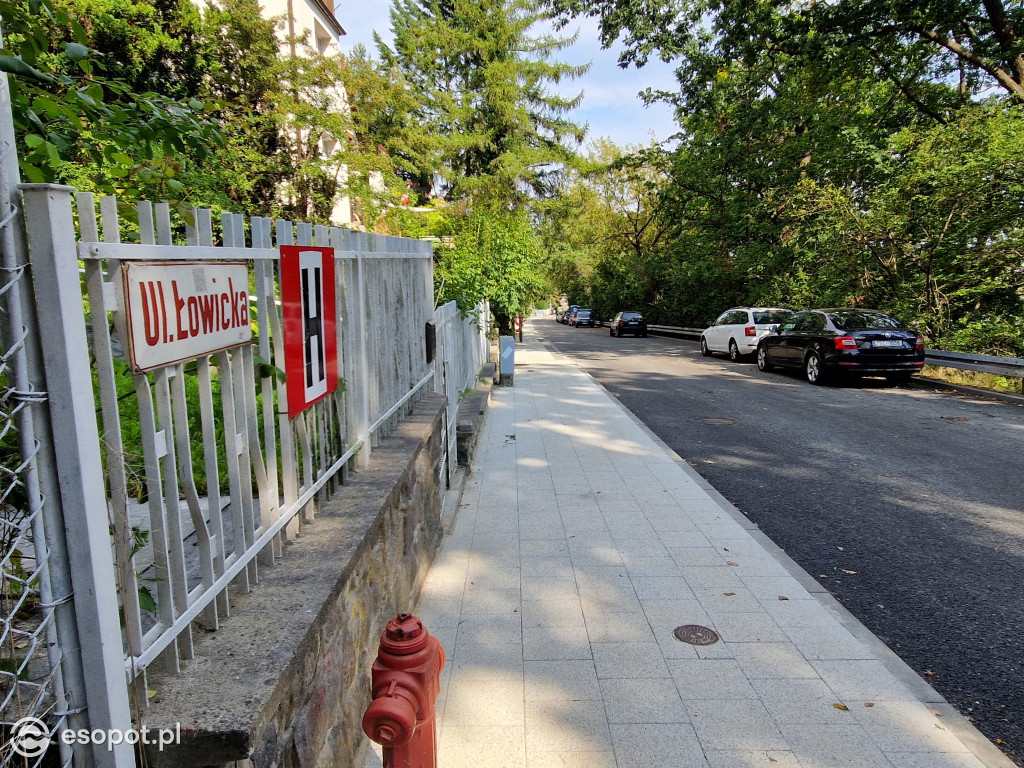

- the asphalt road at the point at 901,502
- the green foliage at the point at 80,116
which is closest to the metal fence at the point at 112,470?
the green foliage at the point at 80,116

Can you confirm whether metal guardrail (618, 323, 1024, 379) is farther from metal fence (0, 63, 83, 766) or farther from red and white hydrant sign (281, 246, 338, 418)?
metal fence (0, 63, 83, 766)

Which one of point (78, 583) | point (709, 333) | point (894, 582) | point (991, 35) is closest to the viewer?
point (78, 583)

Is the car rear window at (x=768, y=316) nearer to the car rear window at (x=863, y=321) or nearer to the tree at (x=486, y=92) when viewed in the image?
the car rear window at (x=863, y=321)

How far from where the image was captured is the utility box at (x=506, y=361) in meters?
13.9

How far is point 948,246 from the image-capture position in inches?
604

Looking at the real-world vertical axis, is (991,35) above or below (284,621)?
above

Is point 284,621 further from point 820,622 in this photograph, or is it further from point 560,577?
point 820,622

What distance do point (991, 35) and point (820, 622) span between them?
19.3 meters

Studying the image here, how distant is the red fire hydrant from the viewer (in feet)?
6.72

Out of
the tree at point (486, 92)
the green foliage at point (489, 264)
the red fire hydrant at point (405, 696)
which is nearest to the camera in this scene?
the red fire hydrant at point (405, 696)

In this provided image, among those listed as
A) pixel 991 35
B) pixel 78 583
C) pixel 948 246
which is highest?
pixel 991 35

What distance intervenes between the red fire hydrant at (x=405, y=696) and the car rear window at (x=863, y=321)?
45.4 ft

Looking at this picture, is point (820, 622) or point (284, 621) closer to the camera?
point (284, 621)

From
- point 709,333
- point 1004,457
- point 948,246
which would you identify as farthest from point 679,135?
point 1004,457
